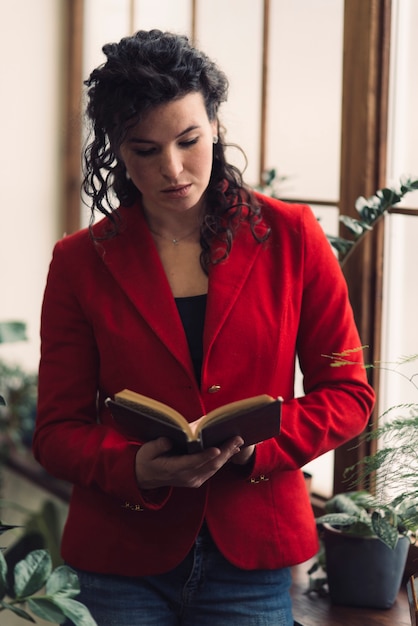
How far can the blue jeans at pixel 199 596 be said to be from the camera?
5.55 ft

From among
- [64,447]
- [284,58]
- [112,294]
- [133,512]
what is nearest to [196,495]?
[133,512]

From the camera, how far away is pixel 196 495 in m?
1.72

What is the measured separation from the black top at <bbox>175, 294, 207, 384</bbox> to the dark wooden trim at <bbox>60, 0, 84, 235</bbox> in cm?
180

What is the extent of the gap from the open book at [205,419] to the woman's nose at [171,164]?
44cm

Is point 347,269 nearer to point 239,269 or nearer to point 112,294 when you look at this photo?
point 239,269

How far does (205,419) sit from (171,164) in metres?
0.50

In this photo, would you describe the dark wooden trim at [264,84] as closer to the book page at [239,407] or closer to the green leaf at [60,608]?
the book page at [239,407]

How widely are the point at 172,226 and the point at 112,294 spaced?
193 mm

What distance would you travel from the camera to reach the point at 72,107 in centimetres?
352

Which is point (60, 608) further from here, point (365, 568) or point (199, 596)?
point (365, 568)

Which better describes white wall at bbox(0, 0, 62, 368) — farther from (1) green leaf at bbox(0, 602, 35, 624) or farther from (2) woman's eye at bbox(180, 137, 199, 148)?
(1) green leaf at bbox(0, 602, 35, 624)

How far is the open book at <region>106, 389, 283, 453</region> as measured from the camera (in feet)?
4.38

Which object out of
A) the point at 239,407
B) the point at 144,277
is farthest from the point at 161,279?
the point at 239,407

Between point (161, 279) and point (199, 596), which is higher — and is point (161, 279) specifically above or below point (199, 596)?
above
